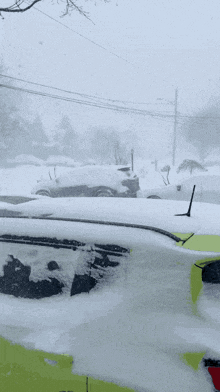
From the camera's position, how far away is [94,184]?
1210 centimetres

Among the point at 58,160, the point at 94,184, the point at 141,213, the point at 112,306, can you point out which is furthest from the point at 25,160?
the point at 112,306

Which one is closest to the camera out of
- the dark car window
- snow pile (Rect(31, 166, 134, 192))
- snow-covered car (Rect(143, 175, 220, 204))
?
the dark car window

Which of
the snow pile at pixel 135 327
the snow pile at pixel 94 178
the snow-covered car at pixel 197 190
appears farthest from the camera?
the snow pile at pixel 94 178

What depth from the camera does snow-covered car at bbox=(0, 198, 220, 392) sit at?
4.53 ft

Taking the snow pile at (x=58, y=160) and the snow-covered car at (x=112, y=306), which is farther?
the snow pile at (x=58, y=160)

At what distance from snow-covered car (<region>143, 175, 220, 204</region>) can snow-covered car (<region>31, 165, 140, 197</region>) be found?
150cm

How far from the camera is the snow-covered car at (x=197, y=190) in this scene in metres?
9.42

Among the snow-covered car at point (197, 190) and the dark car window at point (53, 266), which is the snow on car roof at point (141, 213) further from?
the snow-covered car at point (197, 190)

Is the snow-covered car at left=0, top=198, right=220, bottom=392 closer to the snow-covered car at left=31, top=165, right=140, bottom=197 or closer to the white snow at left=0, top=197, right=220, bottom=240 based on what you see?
the white snow at left=0, top=197, right=220, bottom=240

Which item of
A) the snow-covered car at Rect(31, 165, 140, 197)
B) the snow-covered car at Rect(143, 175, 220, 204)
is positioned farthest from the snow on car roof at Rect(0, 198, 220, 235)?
the snow-covered car at Rect(31, 165, 140, 197)

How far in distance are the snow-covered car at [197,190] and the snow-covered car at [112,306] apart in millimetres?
7919

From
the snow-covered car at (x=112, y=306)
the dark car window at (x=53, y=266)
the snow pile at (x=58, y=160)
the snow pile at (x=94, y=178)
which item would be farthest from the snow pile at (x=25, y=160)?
the snow-covered car at (x=112, y=306)

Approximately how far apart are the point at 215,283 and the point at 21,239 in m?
0.98

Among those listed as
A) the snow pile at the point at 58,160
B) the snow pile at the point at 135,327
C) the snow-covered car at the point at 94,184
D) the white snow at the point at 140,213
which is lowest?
the snow pile at the point at 58,160
